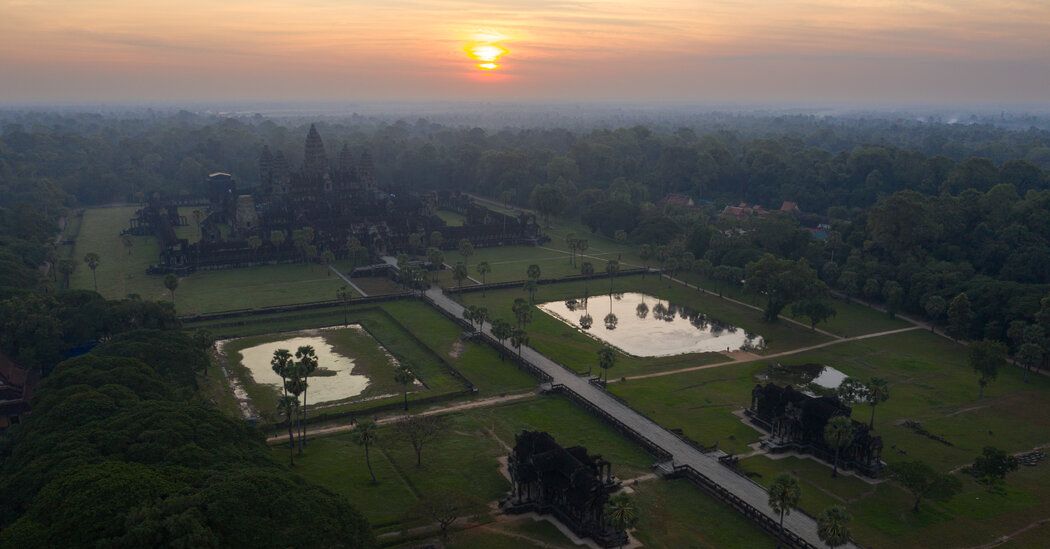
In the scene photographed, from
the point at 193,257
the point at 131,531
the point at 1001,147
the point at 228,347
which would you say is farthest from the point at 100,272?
the point at 1001,147

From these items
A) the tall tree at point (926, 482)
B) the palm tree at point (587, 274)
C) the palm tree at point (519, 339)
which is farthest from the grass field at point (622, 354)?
the tall tree at point (926, 482)

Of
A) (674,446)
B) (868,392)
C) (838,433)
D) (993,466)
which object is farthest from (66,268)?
(993,466)

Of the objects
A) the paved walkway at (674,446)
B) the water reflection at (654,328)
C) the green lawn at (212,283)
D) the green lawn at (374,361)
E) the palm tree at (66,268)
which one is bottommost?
the water reflection at (654,328)

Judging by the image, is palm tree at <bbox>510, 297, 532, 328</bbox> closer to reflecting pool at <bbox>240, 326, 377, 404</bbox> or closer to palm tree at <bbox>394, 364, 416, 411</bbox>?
reflecting pool at <bbox>240, 326, 377, 404</bbox>

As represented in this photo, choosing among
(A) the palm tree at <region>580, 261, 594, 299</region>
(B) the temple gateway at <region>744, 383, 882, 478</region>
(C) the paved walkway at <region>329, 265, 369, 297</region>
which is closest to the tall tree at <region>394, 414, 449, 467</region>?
(B) the temple gateway at <region>744, 383, 882, 478</region>

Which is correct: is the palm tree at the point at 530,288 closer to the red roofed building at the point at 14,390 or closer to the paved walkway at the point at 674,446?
the paved walkway at the point at 674,446
